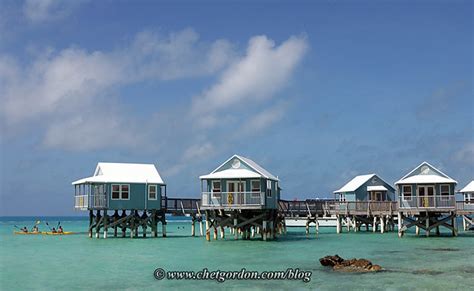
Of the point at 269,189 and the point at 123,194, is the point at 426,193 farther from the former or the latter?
the point at 123,194

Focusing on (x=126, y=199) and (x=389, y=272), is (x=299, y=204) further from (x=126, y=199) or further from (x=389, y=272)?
(x=389, y=272)

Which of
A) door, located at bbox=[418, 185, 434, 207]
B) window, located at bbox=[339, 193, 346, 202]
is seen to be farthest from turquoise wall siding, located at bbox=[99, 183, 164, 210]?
window, located at bbox=[339, 193, 346, 202]

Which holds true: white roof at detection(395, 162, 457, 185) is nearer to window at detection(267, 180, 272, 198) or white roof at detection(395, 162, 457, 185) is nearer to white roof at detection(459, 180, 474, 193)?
window at detection(267, 180, 272, 198)

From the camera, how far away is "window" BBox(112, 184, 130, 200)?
168 ft

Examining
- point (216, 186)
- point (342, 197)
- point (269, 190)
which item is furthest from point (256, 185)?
point (342, 197)

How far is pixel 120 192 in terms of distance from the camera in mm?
51469

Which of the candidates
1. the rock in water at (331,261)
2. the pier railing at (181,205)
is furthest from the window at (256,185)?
the rock in water at (331,261)

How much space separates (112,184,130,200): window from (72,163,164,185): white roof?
1.90ft

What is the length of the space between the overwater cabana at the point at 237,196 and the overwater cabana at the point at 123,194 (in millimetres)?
6416

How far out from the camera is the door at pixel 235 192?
4631cm

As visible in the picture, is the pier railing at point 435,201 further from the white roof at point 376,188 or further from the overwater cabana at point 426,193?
the white roof at point 376,188

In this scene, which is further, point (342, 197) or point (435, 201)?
point (342, 197)

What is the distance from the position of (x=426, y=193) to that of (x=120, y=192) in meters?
25.9

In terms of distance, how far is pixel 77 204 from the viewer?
174 ft
